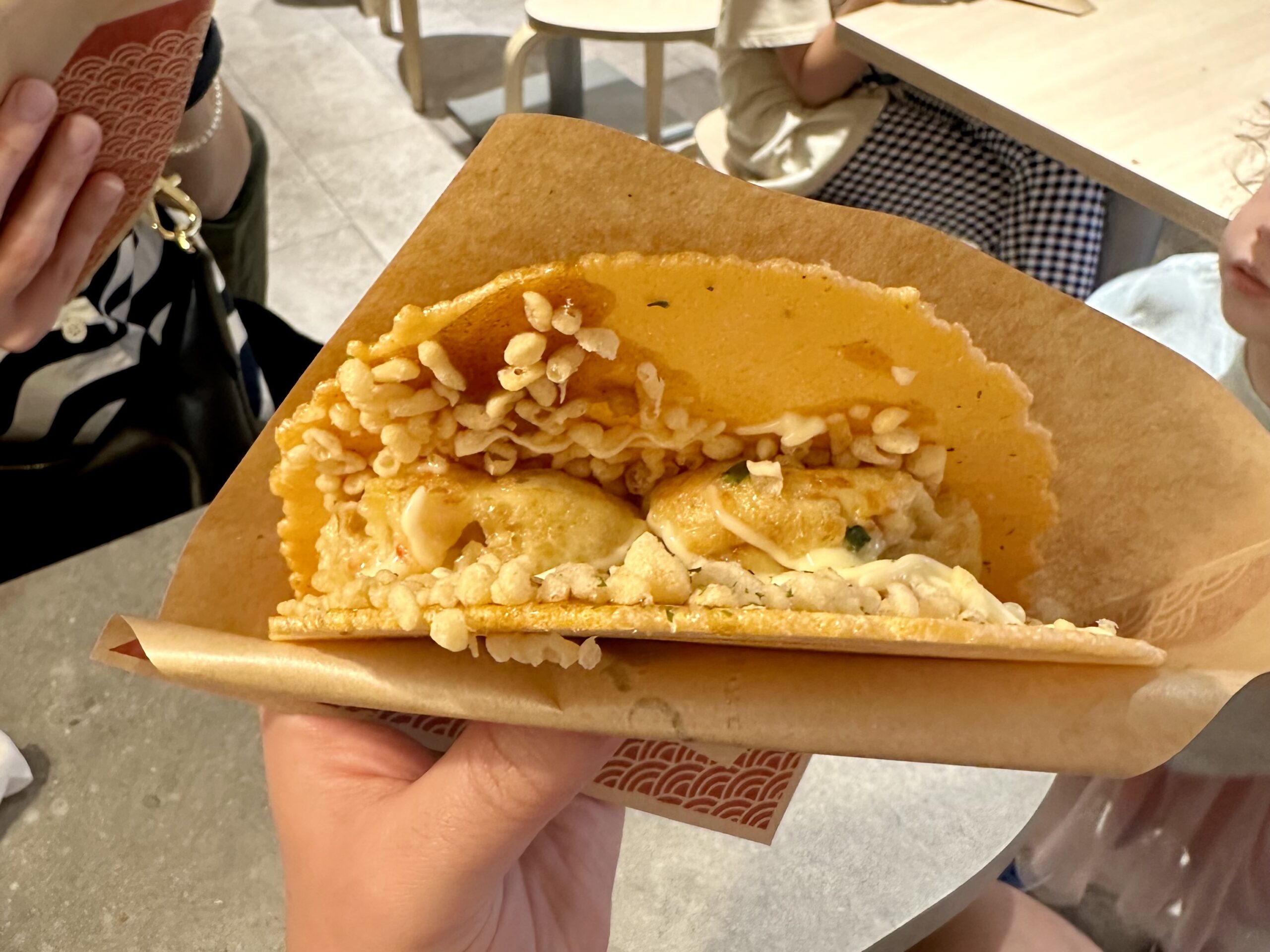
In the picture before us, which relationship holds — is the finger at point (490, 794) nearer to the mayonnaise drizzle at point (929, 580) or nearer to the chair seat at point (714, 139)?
the mayonnaise drizzle at point (929, 580)

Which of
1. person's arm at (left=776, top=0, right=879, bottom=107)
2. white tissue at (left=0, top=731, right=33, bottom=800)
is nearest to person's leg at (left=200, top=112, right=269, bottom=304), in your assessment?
white tissue at (left=0, top=731, right=33, bottom=800)

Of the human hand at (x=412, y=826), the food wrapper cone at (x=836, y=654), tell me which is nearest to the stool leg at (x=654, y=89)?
the food wrapper cone at (x=836, y=654)

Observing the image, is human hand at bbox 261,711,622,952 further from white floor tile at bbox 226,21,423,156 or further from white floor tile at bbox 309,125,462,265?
white floor tile at bbox 226,21,423,156

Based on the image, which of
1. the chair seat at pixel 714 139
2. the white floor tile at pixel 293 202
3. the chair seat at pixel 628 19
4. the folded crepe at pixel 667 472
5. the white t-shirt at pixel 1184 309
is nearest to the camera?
the folded crepe at pixel 667 472

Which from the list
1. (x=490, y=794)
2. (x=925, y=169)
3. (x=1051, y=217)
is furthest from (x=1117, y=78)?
(x=490, y=794)

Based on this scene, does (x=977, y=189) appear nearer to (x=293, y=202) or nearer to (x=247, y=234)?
(x=247, y=234)

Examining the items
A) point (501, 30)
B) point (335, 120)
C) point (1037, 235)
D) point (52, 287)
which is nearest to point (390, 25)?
point (501, 30)
